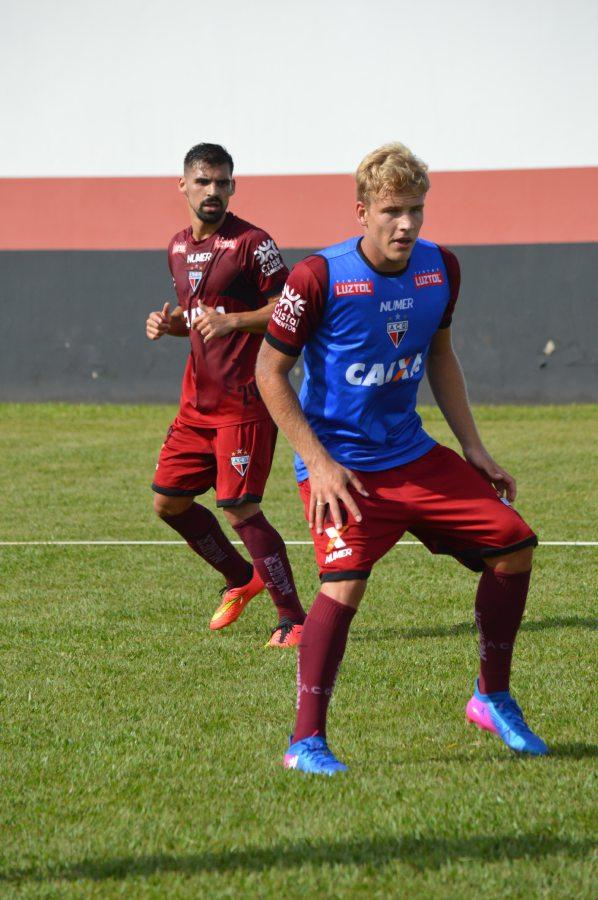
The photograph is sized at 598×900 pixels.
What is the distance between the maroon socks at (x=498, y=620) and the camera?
423 centimetres

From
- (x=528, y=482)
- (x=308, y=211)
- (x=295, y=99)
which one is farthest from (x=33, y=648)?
(x=295, y=99)

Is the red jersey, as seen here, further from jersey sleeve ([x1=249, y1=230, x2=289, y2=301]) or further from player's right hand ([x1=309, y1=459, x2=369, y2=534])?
player's right hand ([x1=309, y1=459, x2=369, y2=534])

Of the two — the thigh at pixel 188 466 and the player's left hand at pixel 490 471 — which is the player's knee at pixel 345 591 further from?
the thigh at pixel 188 466

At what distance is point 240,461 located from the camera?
5.95 m

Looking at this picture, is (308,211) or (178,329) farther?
(308,211)

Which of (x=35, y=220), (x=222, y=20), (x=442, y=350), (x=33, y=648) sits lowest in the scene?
(x=33, y=648)

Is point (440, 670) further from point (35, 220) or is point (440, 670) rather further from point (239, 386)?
point (35, 220)

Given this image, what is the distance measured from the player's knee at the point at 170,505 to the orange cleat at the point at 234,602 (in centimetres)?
47

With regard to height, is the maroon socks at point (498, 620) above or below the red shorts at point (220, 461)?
below

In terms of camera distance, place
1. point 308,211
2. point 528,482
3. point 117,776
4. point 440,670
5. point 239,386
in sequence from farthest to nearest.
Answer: point 308,211, point 528,482, point 239,386, point 440,670, point 117,776

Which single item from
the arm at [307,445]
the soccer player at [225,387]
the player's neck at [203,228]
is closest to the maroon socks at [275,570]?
the soccer player at [225,387]

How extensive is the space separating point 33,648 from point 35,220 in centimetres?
1427

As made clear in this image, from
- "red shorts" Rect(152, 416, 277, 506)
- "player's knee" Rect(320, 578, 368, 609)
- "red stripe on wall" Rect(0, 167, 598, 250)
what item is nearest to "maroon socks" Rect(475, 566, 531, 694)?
"player's knee" Rect(320, 578, 368, 609)

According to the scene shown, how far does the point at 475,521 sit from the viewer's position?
→ 414cm
